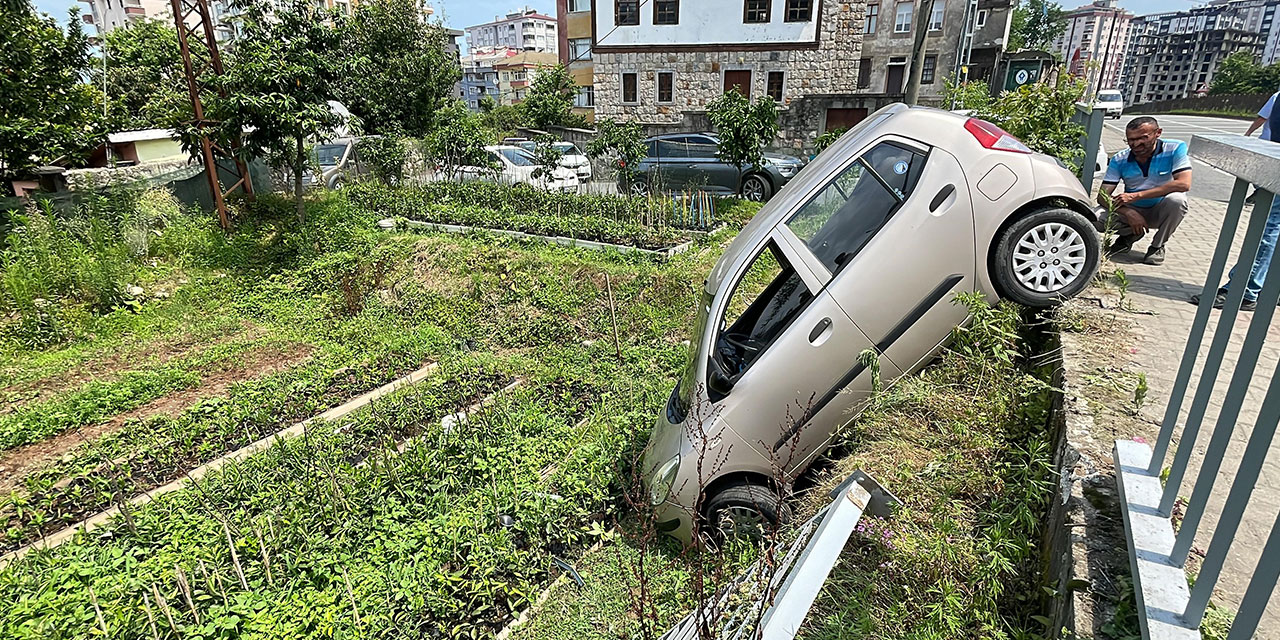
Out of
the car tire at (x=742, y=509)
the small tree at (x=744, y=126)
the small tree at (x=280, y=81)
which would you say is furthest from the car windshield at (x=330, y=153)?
the car tire at (x=742, y=509)

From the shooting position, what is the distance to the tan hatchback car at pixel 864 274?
3.57 metres

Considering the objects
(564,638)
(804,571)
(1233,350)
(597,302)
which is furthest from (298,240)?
(1233,350)

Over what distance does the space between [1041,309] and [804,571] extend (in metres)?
2.93

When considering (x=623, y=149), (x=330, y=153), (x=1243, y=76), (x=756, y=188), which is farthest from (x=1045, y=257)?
(x=1243, y=76)

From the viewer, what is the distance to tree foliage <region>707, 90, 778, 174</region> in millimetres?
11125

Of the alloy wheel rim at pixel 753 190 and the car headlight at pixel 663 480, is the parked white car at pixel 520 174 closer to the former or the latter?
the alloy wheel rim at pixel 753 190

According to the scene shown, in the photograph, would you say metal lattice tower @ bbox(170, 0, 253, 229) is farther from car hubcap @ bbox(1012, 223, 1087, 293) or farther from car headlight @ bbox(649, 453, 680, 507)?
car hubcap @ bbox(1012, 223, 1087, 293)

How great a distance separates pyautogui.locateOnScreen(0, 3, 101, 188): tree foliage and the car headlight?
10.3 m

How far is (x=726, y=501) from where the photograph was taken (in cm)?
384

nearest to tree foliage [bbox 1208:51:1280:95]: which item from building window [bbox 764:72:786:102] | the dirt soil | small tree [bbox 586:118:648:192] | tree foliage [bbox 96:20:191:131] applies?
building window [bbox 764:72:786:102]

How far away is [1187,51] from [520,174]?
6576 inches

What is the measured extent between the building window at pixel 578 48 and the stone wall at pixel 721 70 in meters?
6.02

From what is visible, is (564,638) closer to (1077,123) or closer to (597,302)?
(597,302)

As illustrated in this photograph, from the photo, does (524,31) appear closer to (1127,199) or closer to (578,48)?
(578,48)
